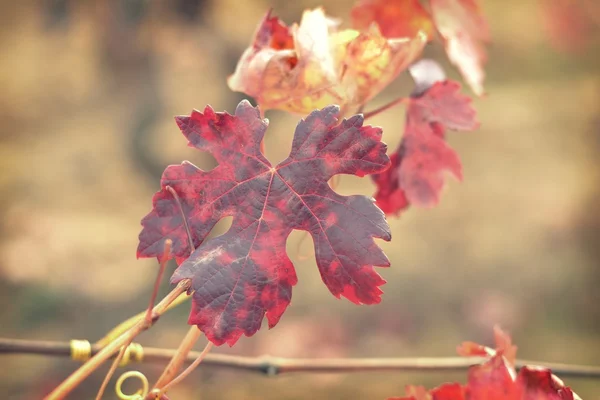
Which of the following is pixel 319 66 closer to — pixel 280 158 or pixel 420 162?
pixel 420 162

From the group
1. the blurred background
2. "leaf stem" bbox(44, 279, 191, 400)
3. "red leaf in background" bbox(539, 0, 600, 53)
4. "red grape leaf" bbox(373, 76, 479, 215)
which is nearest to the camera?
"leaf stem" bbox(44, 279, 191, 400)

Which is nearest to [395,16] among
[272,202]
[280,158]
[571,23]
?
[272,202]

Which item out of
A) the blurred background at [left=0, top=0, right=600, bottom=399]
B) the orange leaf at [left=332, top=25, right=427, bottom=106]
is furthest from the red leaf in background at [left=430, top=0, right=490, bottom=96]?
the blurred background at [left=0, top=0, right=600, bottom=399]

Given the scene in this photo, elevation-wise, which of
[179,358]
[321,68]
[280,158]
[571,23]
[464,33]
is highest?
[571,23]

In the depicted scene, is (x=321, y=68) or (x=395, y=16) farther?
(x=395, y=16)

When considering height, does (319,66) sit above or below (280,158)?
below

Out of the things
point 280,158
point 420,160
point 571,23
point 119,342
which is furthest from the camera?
point 571,23

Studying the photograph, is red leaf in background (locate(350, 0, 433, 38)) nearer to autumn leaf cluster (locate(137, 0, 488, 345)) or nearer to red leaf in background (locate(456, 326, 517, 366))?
autumn leaf cluster (locate(137, 0, 488, 345))
